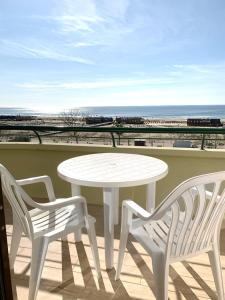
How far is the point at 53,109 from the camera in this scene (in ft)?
113

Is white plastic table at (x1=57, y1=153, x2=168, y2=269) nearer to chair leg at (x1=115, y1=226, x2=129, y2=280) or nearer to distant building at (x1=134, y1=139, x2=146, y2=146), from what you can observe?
chair leg at (x1=115, y1=226, x2=129, y2=280)

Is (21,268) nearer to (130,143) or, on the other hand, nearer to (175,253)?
(175,253)

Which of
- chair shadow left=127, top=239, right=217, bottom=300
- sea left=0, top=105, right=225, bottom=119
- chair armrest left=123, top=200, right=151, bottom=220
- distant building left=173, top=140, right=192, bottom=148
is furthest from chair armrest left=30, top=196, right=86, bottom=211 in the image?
sea left=0, top=105, right=225, bottom=119

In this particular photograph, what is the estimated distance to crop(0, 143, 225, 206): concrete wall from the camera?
292 cm

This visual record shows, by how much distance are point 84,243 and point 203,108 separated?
59.9 metres

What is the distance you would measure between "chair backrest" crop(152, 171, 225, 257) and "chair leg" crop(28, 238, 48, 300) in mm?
697

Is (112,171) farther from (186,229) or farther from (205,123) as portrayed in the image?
(205,123)

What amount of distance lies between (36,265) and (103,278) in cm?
58

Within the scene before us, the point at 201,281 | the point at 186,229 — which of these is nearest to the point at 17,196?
the point at 186,229

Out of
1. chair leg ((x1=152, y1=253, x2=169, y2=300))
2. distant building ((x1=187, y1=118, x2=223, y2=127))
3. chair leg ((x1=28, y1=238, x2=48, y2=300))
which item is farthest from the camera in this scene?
distant building ((x1=187, y1=118, x2=223, y2=127))

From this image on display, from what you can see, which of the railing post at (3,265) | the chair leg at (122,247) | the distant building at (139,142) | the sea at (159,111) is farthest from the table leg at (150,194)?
the sea at (159,111)

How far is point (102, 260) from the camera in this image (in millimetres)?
2160

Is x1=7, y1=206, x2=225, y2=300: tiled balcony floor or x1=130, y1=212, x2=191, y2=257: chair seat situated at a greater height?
x1=130, y1=212, x2=191, y2=257: chair seat

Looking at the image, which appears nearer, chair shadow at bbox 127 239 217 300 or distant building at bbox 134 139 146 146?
chair shadow at bbox 127 239 217 300
